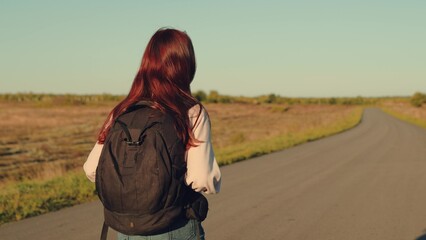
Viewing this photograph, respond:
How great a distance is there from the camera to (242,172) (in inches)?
428

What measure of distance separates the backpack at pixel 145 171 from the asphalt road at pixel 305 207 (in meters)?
3.52

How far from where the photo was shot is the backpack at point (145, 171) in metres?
2.06

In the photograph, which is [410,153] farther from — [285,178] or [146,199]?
[146,199]

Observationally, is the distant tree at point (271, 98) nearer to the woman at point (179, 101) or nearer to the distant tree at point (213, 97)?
the distant tree at point (213, 97)

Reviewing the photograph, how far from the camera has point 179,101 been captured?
216 cm

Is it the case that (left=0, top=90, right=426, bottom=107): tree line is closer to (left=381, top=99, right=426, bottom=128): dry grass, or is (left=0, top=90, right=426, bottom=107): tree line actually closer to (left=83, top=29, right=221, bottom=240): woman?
(left=381, top=99, right=426, bottom=128): dry grass

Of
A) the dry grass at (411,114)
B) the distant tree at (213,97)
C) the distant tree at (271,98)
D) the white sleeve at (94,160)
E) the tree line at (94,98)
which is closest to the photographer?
the white sleeve at (94,160)

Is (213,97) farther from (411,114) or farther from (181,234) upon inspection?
(181,234)

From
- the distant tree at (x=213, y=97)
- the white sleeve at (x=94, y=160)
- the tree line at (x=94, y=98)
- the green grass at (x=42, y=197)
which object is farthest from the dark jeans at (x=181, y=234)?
the distant tree at (x=213, y=97)

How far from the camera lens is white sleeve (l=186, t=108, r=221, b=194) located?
2.10 meters

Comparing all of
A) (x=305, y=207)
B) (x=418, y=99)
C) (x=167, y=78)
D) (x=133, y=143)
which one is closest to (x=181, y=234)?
(x=133, y=143)

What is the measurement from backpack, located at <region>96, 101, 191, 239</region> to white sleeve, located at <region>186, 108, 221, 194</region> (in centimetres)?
4

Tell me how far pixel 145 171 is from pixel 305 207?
18.4 feet

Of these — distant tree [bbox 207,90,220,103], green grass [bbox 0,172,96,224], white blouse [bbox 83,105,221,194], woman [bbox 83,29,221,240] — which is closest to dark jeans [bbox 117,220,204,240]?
woman [bbox 83,29,221,240]
